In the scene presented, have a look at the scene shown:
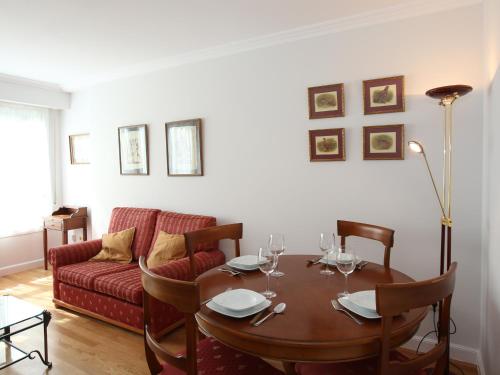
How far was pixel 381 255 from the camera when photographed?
2576 mm

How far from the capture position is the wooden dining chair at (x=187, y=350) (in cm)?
117

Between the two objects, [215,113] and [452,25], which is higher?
[452,25]

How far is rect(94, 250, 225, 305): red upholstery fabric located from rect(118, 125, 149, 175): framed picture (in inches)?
52.3

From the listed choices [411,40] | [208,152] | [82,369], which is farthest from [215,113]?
[82,369]

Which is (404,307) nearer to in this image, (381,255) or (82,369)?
(381,255)

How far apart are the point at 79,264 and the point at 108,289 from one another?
2.40ft

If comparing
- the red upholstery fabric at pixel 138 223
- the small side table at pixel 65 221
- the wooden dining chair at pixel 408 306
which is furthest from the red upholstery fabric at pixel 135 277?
the wooden dining chair at pixel 408 306

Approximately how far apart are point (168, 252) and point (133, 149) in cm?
150

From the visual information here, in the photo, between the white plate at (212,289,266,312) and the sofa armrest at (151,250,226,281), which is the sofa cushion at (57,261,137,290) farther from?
the white plate at (212,289,266,312)

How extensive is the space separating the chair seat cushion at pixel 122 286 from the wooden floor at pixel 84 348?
0.33 meters

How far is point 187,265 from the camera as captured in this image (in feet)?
9.24

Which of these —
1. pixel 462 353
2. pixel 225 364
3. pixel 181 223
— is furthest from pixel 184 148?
pixel 462 353

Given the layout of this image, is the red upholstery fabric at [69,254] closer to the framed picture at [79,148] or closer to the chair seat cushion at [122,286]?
the chair seat cushion at [122,286]

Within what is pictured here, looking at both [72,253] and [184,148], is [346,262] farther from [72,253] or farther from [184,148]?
[72,253]
